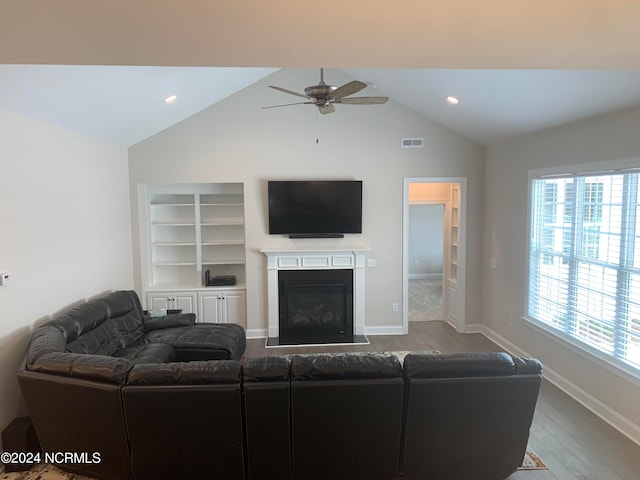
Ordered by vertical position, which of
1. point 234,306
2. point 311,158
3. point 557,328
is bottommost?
point 234,306

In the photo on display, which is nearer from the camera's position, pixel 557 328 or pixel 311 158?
pixel 557 328

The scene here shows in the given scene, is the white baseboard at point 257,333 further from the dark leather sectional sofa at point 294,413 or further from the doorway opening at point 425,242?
the doorway opening at point 425,242

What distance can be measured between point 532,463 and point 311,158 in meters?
4.48

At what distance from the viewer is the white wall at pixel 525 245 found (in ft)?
11.4

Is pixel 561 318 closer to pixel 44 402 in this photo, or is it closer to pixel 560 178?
pixel 560 178

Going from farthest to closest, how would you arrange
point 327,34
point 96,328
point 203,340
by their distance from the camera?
point 203,340
point 96,328
point 327,34

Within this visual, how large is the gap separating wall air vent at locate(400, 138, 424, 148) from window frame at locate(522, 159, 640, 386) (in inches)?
66.6

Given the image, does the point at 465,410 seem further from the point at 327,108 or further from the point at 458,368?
the point at 327,108

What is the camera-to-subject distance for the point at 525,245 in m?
5.04

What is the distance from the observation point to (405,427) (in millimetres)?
2740

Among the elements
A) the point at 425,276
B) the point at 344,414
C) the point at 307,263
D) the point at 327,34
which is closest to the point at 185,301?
the point at 307,263

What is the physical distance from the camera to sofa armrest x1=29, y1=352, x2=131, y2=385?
264cm

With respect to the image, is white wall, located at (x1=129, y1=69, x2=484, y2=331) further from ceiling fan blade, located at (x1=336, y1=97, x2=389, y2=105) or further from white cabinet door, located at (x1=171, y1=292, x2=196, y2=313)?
ceiling fan blade, located at (x1=336, y1=97, x2=389, y2=105)

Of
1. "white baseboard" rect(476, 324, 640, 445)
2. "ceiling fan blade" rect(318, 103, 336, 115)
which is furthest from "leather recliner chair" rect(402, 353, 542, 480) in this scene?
"ceiling fan blade" rect(318, 103, 336, 115)
